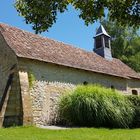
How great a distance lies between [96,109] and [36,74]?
14.5ft

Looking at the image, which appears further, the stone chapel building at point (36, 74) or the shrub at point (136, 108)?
the shrub at point (136, 108)

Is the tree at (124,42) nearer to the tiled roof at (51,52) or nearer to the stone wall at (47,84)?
the tiled roof at (51,52)

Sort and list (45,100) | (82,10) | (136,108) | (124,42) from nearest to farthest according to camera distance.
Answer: (82,10) < (136,108) < (45,100) < (124,42)

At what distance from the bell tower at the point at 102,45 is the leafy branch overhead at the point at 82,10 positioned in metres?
21.8

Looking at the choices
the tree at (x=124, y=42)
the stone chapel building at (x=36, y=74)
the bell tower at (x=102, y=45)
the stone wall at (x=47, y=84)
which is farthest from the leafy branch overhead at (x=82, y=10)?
the tree at (x=124, y=42)

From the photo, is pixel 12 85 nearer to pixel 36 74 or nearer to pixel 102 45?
pixel 36 74

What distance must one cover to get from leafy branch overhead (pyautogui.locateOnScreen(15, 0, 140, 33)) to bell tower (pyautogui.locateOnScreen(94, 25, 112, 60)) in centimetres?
2185

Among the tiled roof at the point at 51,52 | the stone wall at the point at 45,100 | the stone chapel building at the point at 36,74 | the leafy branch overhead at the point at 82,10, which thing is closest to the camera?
the leafy branch overhead at the point at 82,10

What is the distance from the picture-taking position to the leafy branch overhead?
24.9 feet

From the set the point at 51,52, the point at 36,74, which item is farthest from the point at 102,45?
the point at 36,74

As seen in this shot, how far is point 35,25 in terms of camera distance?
7.92 m

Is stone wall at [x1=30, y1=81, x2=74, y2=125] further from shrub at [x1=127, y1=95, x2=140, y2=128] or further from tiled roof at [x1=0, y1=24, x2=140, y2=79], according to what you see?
shrub at [x1=127, y1=95, x2=140, y2=128]

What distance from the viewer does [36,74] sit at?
18984 millimetres

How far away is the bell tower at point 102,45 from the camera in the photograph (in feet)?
98.1
